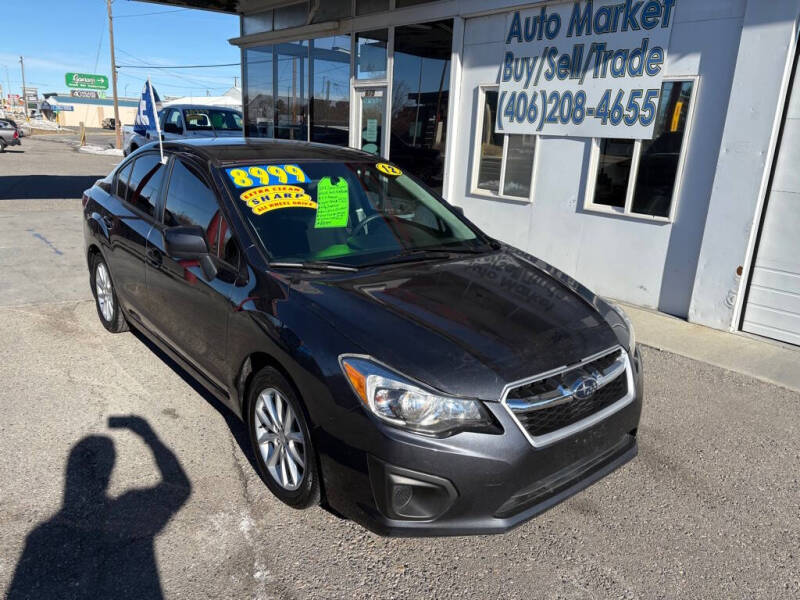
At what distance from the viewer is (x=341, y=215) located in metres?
3.60

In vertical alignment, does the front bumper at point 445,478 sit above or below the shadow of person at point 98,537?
above

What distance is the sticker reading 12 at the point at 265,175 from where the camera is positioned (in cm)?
346

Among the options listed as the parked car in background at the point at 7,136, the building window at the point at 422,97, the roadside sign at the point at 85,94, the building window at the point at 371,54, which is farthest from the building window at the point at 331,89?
the roadside sign at the point at 85,94

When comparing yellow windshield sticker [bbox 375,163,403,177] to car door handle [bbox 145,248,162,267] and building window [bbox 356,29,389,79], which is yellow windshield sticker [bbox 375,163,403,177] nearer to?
car door handle [bbox 145,248,162,267]

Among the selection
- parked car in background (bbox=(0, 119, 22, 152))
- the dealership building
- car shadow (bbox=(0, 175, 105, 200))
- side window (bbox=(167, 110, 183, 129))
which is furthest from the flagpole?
parked car in background (bbox=(0, 119, 22, 152))

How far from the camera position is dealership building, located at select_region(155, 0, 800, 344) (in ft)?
17.8

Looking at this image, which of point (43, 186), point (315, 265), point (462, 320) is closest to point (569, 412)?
point (462, 320)

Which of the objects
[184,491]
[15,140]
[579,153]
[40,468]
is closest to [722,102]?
[579,153]

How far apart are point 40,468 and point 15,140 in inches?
1226

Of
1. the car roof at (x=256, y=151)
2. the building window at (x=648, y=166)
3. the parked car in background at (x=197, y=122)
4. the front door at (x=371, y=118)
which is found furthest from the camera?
the parked car in background at (x=197, y=122)

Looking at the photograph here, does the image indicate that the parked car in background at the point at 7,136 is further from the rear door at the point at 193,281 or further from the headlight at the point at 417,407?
the headlight at the point at 417,407

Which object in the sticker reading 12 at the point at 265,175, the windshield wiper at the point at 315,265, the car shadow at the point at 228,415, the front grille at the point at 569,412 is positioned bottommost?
the car shadow at the point at 228,415

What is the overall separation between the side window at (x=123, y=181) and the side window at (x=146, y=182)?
0.08 m

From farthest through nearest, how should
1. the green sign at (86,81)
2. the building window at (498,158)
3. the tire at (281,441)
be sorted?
1. the green sign at (86,81)
2. the building window at (498,158)
3. the tire at (281,441)
